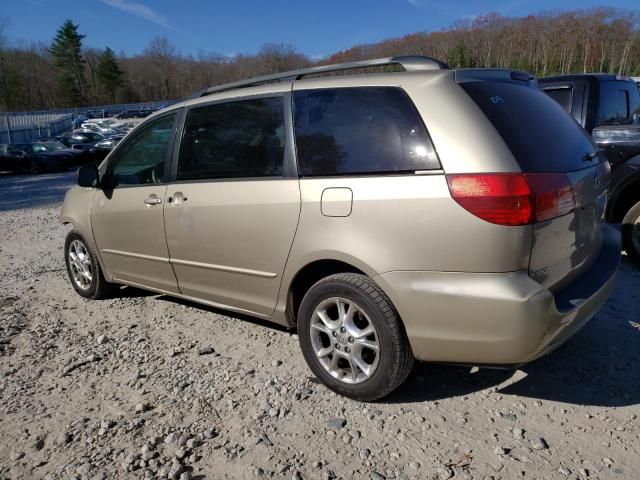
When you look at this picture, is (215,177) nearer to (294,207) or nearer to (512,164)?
(294,207)

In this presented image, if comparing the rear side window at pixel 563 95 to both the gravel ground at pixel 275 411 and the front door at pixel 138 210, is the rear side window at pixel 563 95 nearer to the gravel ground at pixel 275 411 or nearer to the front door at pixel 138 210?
the gravel ground at pixel 275 411

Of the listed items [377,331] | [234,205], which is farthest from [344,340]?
[234,205]

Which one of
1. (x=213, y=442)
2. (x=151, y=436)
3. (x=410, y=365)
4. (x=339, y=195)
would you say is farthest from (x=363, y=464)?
(x=339, y=195)

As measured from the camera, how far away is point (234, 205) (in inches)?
122

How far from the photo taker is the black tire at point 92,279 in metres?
4.54

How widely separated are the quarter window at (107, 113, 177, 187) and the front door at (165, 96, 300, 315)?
0.26 m

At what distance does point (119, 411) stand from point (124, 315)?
1.63 metres

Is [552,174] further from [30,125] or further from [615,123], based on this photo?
[30,125]

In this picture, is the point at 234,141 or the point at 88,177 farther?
the point at 88,177

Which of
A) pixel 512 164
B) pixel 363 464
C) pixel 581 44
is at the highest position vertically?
pixel 581 44

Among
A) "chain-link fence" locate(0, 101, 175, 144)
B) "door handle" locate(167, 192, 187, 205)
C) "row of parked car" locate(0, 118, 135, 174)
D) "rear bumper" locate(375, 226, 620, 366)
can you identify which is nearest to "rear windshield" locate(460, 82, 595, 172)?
"rear bumper" locate(375, 226, 620, 366)

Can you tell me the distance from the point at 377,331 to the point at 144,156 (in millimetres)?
2551

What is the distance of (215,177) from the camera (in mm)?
3311

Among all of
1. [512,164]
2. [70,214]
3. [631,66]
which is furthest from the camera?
[631,66]
